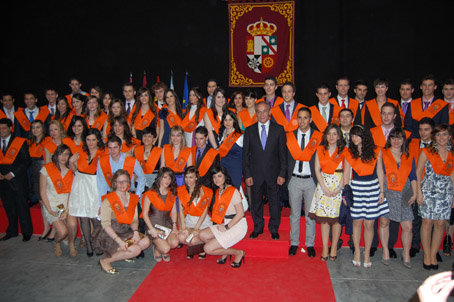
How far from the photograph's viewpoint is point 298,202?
3.96 meters

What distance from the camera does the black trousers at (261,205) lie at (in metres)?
3.93

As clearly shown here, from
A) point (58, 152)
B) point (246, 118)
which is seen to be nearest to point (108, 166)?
point (58, 152)

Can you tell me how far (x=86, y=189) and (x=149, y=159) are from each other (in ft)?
2.68

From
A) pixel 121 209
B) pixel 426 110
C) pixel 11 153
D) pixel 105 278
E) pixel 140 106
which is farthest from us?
pixel 140 106

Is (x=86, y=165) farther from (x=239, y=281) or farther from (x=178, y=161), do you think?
(x=239, y=281)

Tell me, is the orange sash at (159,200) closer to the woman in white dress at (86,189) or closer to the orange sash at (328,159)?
the woman in white dress at (86,189)

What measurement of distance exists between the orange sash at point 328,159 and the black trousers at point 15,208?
12.7ft

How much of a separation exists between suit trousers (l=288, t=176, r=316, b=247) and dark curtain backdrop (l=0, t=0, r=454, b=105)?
2.72 metres

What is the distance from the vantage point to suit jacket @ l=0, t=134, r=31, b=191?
450 cm

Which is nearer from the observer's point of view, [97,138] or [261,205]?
[261,205]

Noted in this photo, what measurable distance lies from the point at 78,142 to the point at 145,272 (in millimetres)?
1857

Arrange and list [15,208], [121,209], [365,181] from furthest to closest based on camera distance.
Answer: [15,208], [121,209], [365,181]

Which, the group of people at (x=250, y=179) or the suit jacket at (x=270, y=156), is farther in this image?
the suit jacket at (x=270, y=156)

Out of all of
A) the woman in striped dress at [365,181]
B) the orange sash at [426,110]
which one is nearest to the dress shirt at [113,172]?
the woman in striped dress at [365,181]
